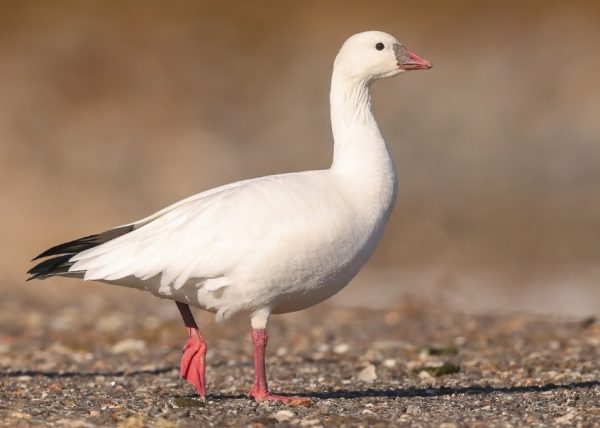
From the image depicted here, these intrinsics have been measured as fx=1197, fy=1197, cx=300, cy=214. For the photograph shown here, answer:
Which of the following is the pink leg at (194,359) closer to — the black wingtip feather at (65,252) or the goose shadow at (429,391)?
the goose shadow at (429,391)

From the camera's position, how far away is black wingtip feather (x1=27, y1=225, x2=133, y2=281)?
8375mm

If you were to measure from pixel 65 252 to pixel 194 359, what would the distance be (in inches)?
47.3

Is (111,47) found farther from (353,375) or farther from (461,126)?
(353,375)

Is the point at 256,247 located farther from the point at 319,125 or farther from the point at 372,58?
the point at 319,125

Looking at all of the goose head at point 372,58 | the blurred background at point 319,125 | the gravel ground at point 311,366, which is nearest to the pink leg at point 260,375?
the gravel ground at point 311,366

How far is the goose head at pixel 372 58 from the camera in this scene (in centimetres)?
900

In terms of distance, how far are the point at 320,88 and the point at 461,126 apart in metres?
3.93

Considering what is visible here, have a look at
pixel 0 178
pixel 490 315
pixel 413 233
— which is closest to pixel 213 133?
pixel 0 178

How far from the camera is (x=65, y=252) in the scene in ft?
27.9

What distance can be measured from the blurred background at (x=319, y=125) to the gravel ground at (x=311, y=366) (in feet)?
5.04

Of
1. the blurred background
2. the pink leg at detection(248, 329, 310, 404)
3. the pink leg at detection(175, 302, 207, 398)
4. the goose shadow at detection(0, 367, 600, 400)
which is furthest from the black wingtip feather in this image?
the blurred background

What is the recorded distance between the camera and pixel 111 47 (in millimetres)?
31922

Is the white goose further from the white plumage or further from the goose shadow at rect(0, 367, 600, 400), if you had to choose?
the goose shadow at rect(0, 367, 600, 400)

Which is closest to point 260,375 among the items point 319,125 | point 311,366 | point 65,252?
point 65,252
